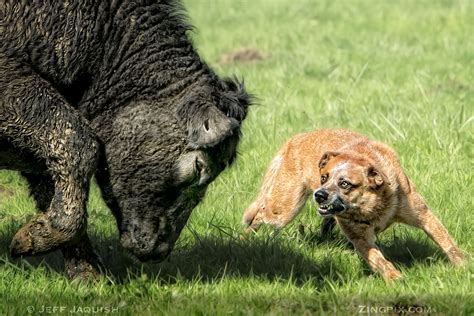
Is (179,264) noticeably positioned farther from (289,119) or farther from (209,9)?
(209,9)

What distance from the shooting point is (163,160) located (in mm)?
6270

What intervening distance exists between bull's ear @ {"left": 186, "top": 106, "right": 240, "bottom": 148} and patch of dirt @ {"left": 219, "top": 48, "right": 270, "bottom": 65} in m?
8.70

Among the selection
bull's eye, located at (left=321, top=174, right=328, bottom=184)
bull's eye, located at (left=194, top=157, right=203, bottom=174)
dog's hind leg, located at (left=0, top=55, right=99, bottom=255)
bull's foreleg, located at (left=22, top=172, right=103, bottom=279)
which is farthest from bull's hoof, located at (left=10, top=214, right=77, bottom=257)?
bull's eye, located at (left=321, top=174, right=328, bottom=184)

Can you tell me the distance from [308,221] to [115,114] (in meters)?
2.29

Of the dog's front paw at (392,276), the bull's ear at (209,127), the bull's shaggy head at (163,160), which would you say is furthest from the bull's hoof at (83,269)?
the dog's front paw at (392,276)

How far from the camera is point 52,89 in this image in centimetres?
608

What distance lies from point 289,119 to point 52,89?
15.8 ft

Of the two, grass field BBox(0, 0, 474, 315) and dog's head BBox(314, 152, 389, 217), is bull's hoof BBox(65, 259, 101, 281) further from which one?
dog's head BBox(314, 152, 389, 217)

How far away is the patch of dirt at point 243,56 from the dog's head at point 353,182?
7.80 m

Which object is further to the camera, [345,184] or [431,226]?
[431,226]

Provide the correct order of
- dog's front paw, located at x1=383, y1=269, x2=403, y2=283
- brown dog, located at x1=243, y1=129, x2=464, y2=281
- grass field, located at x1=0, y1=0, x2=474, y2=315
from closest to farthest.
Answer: grass field, located at x1=0, y1=0, x2=474, y2=315 → dog's front paw, located at x1=383, y1=269, x2=403, y2=283 → brown dog, located at x1=243, y1=129, x2=464, y2=281

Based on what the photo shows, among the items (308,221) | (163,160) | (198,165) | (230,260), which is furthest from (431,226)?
(163,160)

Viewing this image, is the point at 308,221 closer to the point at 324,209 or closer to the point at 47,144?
the point at 324,209

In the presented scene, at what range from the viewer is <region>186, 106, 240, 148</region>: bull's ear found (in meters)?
6.07
